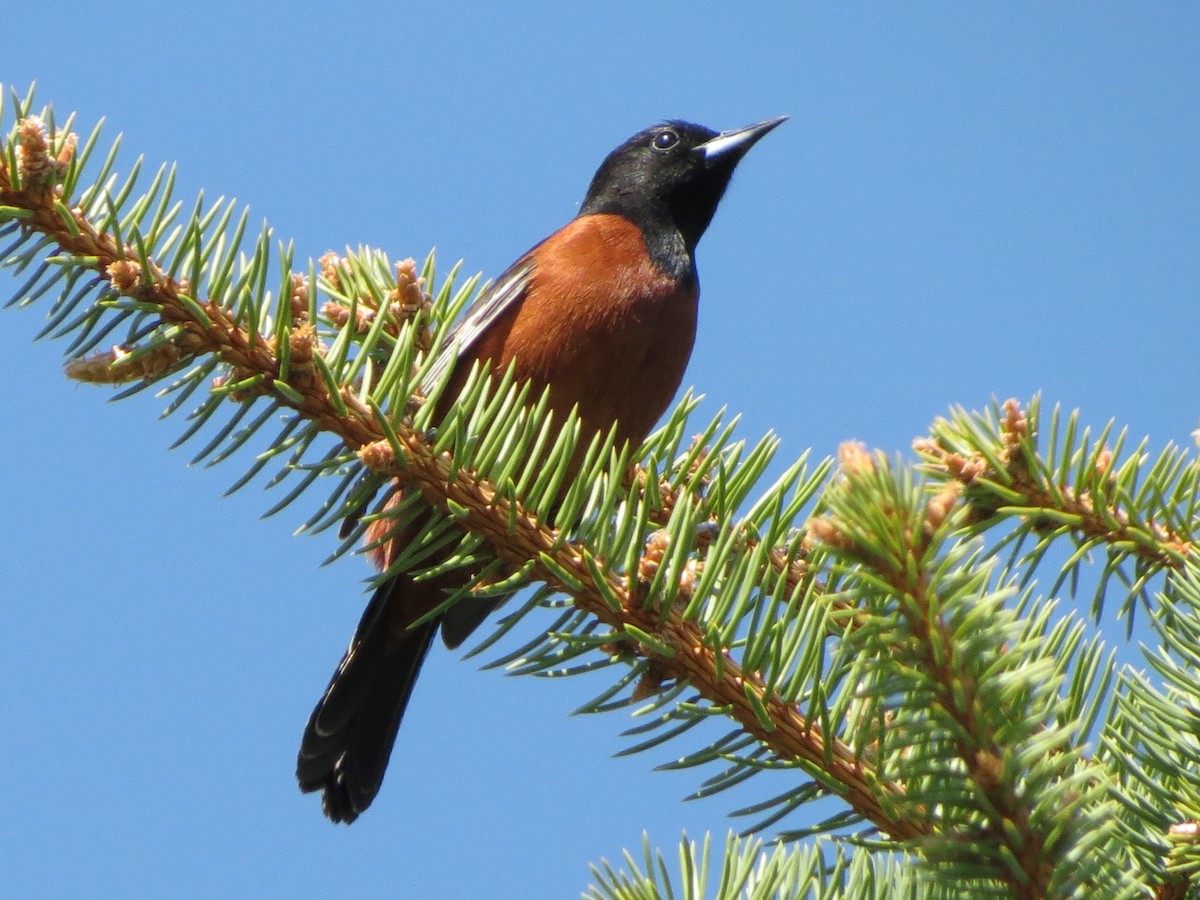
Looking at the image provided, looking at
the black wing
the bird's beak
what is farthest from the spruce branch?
the bird's beak

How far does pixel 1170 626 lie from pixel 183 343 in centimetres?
118

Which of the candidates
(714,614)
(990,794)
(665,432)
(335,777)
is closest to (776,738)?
(714,614)

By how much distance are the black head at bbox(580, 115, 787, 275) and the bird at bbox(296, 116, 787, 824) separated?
0.74 meters

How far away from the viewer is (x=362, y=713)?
117 inches

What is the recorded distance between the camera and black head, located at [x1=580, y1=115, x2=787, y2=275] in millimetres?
3949

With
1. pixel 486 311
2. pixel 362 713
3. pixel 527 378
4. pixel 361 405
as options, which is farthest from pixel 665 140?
pixel 361 405

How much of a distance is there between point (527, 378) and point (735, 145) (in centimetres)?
173

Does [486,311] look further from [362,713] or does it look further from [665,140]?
[665,140]

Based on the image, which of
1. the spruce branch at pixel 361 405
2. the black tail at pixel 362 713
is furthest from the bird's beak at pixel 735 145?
the spruce branch at pixel 361 405

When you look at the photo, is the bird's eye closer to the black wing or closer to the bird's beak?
the bird's beak

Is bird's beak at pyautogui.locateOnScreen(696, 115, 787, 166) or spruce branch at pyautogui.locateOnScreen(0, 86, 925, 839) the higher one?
bird's beak at pyautogui.locateOnScreen(696, 115, 787, 166)

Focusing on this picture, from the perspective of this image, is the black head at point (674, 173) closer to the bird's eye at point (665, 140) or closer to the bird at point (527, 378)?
the bird's eye at point (665, 140)

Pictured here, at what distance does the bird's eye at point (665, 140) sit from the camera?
4.25m

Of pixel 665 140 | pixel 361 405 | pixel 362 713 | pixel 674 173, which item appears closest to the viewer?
pixel 361 405
